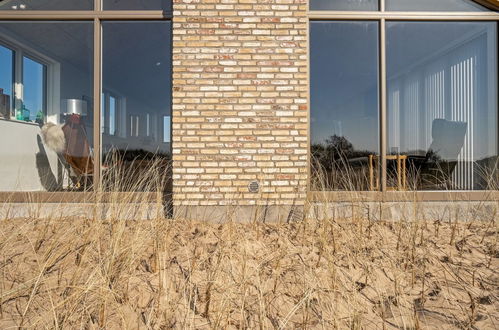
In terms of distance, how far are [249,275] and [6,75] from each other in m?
4.86

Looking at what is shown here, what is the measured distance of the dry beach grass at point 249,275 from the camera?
210 cm

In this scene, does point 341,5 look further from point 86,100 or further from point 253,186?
point 86,100

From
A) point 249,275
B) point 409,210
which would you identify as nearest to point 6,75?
point 249,275

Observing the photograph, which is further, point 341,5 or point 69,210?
point 341,5

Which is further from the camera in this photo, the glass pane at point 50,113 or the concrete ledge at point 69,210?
the glass pane at point 50,113

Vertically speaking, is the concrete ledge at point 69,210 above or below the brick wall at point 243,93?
below

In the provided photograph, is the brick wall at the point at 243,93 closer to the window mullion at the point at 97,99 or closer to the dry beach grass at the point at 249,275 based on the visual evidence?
the dry beach grass at the point at 249,275

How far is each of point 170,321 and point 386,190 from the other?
11.2ft

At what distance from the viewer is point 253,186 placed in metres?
4.09

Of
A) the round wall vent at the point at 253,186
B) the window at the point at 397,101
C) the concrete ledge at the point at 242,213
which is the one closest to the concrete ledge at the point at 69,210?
the concrete ledge at the point at 242,213

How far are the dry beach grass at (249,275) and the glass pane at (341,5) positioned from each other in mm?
2791

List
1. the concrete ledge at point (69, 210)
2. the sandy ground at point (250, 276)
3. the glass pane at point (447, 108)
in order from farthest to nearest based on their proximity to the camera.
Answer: the glass pane at point (447, 108)
the concrete ledge at point (69, 210)
the sandy ground at point (250, 276)

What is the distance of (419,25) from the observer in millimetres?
4781

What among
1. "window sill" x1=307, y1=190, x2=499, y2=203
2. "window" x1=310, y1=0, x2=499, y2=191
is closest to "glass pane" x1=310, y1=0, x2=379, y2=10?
"window" x1=310, y1=0, x2=499, y2=191
